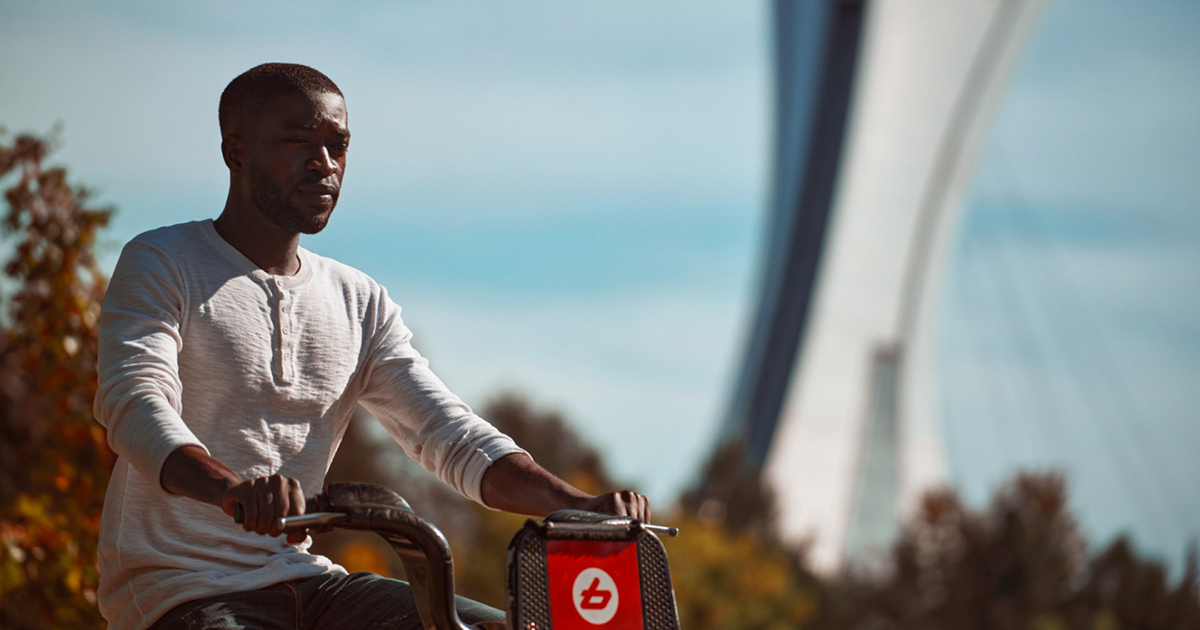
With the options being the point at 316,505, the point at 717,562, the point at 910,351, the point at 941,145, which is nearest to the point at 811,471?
the point at 910,351

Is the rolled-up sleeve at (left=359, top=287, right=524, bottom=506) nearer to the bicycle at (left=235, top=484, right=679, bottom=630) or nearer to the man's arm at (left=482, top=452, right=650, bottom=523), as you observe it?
the man's arm at (left=482, top=452, right=650, bottom=523)

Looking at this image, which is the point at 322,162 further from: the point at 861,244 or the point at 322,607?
the point at 861,244

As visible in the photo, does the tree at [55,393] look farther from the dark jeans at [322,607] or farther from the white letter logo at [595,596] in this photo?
the white letter logo at [595,596]

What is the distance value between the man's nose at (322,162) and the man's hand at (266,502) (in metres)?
0.71

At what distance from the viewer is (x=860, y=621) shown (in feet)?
80.4

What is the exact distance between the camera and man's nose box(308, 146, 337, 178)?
7.60ft

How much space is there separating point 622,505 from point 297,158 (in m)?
0.90

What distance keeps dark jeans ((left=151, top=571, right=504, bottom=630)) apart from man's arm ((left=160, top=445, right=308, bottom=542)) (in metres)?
0.24

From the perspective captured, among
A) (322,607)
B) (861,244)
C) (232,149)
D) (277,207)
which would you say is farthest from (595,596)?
(861,244)

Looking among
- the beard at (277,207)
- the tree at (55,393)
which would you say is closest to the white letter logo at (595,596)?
the beard at (277,207)

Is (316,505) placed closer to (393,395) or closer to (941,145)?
(393,395)

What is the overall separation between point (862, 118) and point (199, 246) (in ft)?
106

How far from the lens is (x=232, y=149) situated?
238 cm

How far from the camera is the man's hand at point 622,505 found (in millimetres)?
2207
